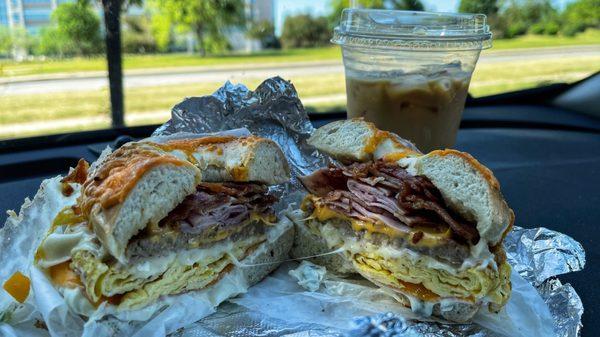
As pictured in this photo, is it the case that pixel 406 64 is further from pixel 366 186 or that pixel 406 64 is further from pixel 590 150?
pixel 590 150

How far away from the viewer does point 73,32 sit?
4633 mm

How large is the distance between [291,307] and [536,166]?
2315mm

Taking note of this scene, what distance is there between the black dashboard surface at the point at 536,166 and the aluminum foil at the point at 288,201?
9cm

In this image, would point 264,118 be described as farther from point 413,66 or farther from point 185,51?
point 185,51

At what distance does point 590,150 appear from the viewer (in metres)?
4.01

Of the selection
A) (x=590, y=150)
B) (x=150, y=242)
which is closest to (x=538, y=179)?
(x=590, y=150)

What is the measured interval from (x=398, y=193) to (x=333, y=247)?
0.38 metres

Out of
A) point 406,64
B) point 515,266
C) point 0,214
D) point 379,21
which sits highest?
point 379,21

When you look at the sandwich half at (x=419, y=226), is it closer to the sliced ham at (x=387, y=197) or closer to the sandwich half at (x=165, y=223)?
the sliced ham at (x=387, y=197)

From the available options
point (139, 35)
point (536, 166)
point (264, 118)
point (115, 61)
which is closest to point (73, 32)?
point (115, 61)

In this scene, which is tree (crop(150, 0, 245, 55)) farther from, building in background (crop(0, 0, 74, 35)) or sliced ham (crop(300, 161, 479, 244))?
sliced ham (crop(300, 161, 479, 244))

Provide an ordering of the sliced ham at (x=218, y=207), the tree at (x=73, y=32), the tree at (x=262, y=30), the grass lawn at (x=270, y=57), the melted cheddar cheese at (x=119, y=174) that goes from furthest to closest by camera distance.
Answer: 1. the grass lawn at (x=270, y=57)
2. the tree at (x=262, y=30)
3. the tree at (x=73, y=32)
4. the sliced ham at (x=218, y=207)
5. the melted cheddar cheese at (x=119, y=174)

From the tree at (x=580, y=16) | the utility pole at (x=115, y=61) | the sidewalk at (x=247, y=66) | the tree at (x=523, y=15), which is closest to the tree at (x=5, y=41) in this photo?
the sidewalk at (x=247, y=66)

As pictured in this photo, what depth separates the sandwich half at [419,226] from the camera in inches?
71.0
